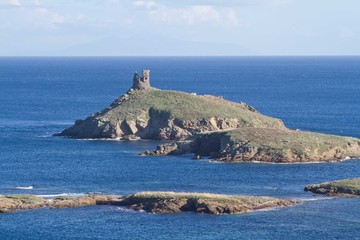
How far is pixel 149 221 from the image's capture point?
82875 mm

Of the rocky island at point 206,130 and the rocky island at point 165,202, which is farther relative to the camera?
the rocky island at point 206,130

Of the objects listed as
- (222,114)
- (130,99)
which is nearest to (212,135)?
(222,114)

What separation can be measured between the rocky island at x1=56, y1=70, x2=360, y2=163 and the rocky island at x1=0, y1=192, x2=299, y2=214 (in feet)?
94.7

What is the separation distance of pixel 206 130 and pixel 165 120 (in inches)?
293

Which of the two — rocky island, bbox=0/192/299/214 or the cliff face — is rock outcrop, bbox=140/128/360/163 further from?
rocky island, bbox=0/192/299/214

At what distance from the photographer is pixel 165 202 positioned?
87562 mm

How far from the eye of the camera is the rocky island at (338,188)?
94.8 meters

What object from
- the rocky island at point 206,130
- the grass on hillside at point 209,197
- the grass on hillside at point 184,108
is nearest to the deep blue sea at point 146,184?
the grass on hillside at point 209,197

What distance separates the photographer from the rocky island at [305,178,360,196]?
9481 cm

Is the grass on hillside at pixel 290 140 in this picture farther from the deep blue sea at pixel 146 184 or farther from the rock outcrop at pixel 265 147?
the deep blue sea at pixel 146 184

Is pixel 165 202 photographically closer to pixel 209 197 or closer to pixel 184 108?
pixel 209 197

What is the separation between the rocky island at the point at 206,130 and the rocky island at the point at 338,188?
1991 cm

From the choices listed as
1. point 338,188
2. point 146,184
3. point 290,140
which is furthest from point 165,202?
point 290,140

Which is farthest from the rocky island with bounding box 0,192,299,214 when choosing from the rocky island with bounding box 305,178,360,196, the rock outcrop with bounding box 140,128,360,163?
the rock outcrop with bounding box 140,128,360,163
